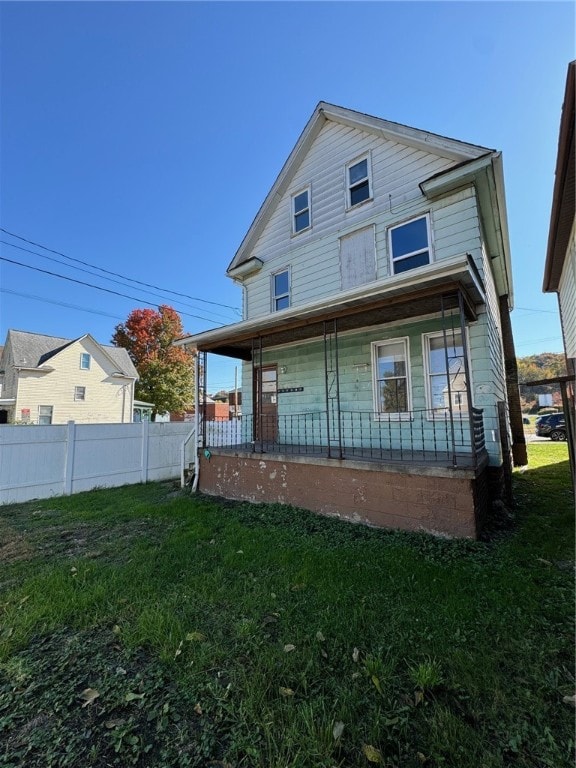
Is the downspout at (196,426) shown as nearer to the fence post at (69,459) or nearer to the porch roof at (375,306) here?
the porch roof at (375,306)

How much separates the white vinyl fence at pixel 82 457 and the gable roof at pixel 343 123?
18.6ft

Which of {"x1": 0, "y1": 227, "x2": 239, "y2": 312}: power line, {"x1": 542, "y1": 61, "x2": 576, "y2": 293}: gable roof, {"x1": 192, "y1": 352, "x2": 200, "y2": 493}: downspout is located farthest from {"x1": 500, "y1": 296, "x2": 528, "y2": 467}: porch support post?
{"x1": 0, "y1": 227, "x2": 239, "y2": 312}: power line

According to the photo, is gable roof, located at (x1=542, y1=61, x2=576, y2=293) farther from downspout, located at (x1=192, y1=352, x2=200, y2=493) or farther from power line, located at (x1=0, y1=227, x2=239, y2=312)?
power line, located at (x1=0, y1=227, x2=239, y2=312)

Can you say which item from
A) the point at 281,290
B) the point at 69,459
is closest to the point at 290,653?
the point at 69,459

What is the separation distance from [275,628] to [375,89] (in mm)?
12196

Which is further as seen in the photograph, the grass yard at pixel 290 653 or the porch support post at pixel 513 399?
the porch support post at pixel 513 399

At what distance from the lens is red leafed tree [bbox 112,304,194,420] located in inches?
1082

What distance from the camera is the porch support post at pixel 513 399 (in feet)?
33.0

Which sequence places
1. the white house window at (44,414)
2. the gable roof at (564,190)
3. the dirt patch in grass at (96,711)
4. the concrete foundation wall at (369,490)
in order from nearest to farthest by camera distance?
1. the dirt patch in grass at (96,711)
2. the gable roof at (564,190)
3. the concrete foundation wall at (369,490)
4. the white house window at (44,414)

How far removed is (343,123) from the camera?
855 centimetres

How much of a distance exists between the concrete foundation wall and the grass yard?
0.37m

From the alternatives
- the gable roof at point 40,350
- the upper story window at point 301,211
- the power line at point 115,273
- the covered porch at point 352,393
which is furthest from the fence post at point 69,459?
the gable roof at point 40,350

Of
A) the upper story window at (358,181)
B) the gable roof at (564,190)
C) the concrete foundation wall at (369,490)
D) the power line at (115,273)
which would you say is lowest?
the concrete foundation wall at (369,490)

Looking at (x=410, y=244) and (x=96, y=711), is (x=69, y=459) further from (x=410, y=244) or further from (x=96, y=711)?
(x=410, y=244)
